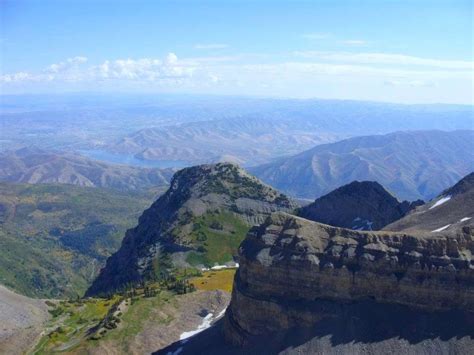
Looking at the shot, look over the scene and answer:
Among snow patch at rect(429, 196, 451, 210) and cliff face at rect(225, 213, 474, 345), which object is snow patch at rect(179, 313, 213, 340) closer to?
cliff face at rect(225, 213, 474, 345)

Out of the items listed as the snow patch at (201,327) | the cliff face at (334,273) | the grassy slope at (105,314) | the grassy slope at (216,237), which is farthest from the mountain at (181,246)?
the cliff face at (334,273)

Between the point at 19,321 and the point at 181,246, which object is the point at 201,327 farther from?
the point at 181,246

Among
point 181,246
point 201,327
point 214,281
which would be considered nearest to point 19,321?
point 214,281

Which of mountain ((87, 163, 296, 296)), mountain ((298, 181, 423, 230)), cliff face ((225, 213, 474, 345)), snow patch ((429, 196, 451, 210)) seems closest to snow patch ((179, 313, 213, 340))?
cliff face ((225, 213, 474, 345))

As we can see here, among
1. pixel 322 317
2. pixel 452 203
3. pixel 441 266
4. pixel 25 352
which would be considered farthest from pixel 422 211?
pixel 25 352

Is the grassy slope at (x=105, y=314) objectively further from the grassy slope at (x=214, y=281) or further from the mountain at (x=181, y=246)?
the mountain at (x=181, y=246)
